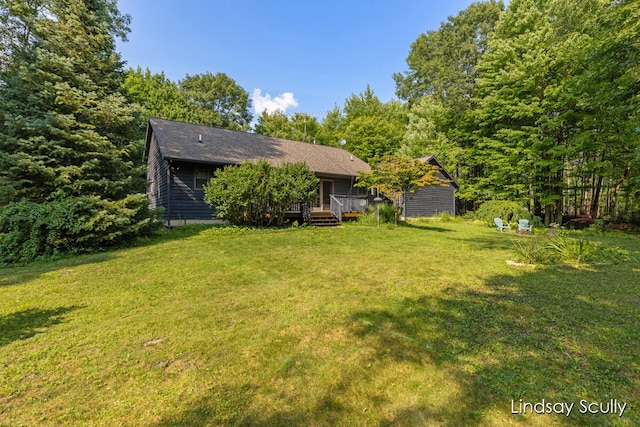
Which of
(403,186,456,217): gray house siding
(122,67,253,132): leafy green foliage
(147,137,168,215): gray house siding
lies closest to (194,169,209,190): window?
(147,137,168,215): gray house siding

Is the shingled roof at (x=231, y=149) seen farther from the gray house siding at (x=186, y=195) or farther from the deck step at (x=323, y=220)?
the deck step at (x=323, y=220)

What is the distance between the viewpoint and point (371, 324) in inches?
122

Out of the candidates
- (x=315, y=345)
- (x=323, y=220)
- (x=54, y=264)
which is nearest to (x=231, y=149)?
(x=323, y=220)

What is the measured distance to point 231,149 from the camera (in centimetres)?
1437

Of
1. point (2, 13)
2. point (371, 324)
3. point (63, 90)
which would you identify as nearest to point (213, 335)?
point (371, 324)

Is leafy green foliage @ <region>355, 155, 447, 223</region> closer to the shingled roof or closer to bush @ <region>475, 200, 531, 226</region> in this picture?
the shingled roof

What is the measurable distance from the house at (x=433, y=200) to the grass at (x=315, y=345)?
14255 millimetres

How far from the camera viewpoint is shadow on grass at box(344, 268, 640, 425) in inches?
77.4

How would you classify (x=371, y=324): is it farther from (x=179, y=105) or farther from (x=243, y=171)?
(x=179, y=105)

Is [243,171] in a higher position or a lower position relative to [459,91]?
lower

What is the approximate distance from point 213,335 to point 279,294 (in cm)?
132

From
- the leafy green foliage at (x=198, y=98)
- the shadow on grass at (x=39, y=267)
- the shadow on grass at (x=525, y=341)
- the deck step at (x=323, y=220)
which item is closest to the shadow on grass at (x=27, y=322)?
the shadow on grass at (x=39, y=267)

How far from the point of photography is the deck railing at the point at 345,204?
45.8 ft

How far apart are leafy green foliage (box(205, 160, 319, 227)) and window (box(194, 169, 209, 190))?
2941 mm
